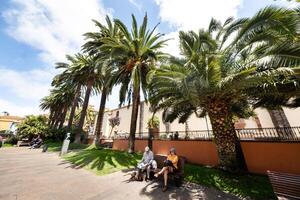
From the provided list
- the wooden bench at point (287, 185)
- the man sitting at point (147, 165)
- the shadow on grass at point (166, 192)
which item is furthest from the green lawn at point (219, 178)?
the man sitting at point (147, 165)

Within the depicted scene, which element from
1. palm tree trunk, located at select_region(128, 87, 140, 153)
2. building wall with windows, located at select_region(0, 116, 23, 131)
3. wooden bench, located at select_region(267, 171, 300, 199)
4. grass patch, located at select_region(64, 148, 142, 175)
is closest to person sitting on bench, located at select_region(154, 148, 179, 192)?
wooden bench, located at select_region(267, 171, 300, 199)

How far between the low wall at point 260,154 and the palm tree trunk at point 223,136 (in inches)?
69.1

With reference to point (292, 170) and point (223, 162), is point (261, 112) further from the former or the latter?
point (223, 162)

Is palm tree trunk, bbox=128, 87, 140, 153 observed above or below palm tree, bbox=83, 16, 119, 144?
below

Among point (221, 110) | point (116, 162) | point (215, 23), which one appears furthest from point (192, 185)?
point (215, 23)

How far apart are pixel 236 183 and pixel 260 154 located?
10.1ft

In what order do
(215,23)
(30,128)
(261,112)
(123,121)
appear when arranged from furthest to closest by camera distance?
(123,121) < (30,128) < (261,112) < (215,23)

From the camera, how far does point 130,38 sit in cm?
1262

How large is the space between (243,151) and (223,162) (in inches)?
94.7

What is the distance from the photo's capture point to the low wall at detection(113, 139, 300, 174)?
721 centimetres

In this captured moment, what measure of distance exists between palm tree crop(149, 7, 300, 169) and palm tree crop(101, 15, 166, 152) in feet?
13.2

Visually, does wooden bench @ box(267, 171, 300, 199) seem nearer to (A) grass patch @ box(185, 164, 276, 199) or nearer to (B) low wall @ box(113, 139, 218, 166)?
(A) grass patch @ box(185, 164, 276, 199)

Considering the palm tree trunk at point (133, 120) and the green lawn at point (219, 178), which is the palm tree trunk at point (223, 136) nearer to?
the green lawn at point (219, 178)

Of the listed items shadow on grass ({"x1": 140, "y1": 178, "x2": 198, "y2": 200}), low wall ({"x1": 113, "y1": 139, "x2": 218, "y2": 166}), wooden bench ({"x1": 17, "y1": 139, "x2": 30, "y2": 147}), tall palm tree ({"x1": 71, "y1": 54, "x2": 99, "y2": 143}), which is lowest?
shadow on grass ({"x1": 140, "y1": 178, "x2": 198, "y2": 200})
